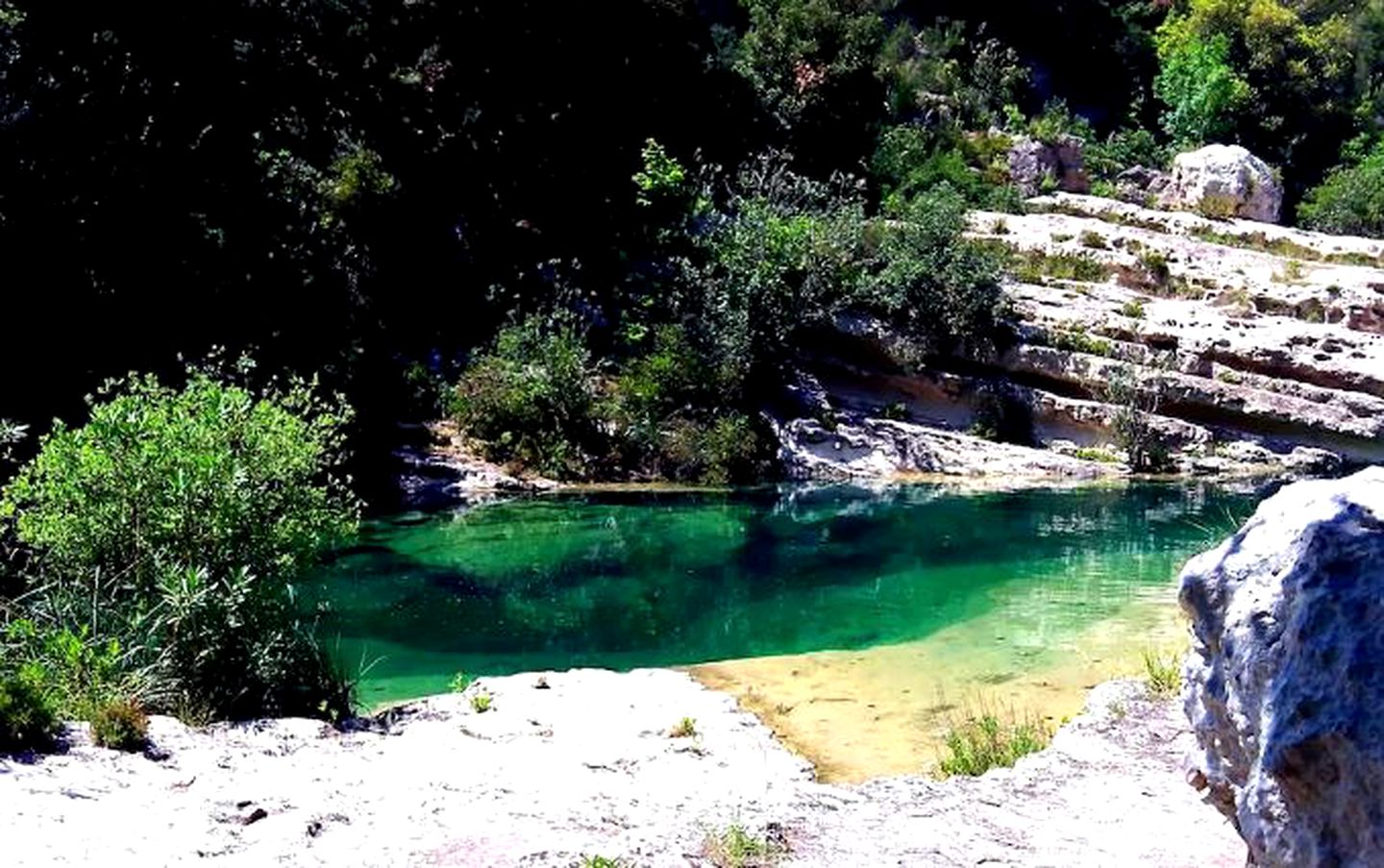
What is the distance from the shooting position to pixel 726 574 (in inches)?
588

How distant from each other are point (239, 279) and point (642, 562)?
8115mm

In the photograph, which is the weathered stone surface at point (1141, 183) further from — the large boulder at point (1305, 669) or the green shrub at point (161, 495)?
the large boulder at point (1305, 669)

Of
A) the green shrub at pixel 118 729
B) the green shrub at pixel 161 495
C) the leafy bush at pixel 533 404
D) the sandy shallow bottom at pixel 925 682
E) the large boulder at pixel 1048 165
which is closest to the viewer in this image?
the green shrub at pixel 118 729

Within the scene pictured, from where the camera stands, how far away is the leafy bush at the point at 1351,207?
3441 cm

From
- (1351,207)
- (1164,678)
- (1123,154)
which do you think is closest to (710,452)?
(1164,678)

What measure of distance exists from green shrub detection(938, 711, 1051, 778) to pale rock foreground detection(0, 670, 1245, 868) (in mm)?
257

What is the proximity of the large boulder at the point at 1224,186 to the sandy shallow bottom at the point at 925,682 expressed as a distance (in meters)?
21.6

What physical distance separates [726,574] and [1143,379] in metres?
11.2

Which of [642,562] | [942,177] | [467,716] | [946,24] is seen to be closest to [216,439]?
[467,716]

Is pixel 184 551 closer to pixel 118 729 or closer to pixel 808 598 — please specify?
pixel 118 729

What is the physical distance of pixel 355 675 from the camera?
10.5 metres

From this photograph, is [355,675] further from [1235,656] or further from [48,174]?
[48,174]

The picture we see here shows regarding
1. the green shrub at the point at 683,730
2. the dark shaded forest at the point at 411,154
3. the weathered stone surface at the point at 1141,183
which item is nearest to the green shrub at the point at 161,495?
the green shrub at the point at 683,730

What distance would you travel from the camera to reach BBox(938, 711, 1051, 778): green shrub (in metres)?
7.62
